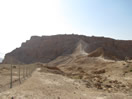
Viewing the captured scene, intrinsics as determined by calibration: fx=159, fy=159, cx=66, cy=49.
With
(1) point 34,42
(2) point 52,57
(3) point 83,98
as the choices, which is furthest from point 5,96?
(1) point 34,42

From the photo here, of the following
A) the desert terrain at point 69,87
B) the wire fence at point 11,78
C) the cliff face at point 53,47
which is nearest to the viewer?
the desert terrain at point 69,87

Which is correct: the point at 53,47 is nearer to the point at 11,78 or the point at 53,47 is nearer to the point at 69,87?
the point at 11,78

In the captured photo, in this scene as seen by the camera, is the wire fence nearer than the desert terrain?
No

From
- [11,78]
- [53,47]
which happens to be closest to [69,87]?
[11,78]

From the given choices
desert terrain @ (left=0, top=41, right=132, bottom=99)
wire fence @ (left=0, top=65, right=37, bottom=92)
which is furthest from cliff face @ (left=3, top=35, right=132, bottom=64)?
desert terrain @ (left=0, top=41, right=132, bottom=99)

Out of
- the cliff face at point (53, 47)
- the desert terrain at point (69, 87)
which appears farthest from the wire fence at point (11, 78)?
the cliff face at point (53, 47)

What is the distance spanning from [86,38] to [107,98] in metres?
74.3

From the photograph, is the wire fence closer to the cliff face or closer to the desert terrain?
the desert terrain

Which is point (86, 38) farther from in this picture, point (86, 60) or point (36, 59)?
point (86, 60)

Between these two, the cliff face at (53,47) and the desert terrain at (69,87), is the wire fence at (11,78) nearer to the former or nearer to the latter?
the desert terrain at (69,87)

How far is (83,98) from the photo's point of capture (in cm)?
870

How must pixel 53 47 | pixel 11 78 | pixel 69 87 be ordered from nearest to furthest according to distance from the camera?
pixel 69 87 → pixel 11 78 → pixel 53 47

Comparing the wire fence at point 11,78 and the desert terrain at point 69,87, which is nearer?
the desert terrain at point 69,87

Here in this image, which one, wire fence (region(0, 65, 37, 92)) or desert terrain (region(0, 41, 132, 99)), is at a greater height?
desert terrain (region(0, 41, 132, 99))
